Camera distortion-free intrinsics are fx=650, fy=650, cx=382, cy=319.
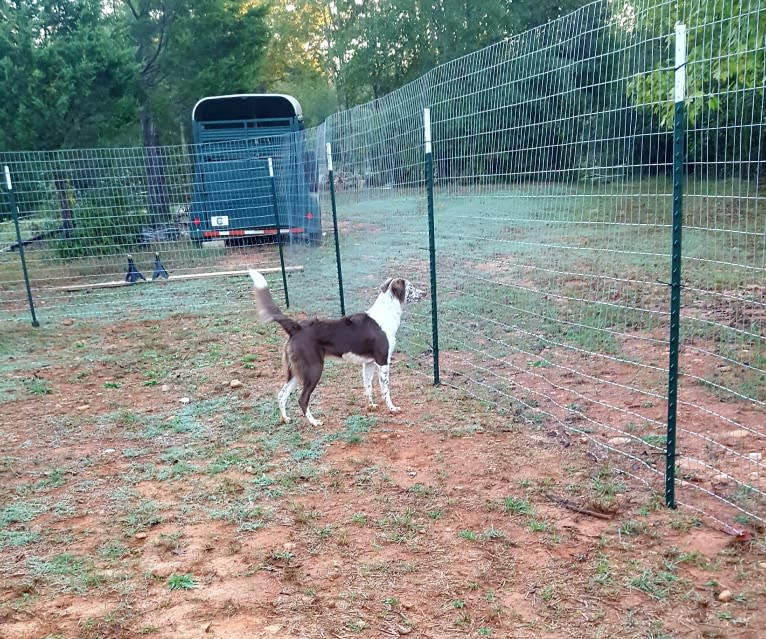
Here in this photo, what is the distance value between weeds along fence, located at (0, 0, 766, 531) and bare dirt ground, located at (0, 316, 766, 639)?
0.40 meters

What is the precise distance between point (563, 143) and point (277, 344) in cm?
392

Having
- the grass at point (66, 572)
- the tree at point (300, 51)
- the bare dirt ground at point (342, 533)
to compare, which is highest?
the tree at point (300, 51)

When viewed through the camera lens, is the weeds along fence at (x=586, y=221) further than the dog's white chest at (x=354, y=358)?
No

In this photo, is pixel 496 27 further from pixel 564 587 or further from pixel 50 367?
pixel 564 587

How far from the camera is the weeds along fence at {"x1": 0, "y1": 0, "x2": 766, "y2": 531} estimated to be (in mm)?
3336

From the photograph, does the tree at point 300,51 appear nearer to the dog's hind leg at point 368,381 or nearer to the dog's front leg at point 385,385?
the dog's hind leg at point 368,381

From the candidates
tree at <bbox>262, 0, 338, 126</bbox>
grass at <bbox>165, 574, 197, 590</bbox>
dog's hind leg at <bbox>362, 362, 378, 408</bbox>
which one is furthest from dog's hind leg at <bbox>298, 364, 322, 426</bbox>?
tree at <bbox>262, 0, 338, 126</bbox>

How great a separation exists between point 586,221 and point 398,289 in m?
1.46

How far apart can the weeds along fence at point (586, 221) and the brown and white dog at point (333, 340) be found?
21.4 inches

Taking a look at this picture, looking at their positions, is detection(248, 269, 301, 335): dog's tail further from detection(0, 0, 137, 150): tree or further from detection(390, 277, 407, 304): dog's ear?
detection(0, 0, 137, 150): tree

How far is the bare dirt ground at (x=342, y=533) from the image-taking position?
2.58 metres

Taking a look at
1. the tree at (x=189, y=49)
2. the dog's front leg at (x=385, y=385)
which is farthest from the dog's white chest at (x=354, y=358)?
the tree at (x=189, y=49)

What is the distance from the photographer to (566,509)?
10.8ft

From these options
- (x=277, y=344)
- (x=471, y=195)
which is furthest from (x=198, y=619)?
(x=277, y=344)
